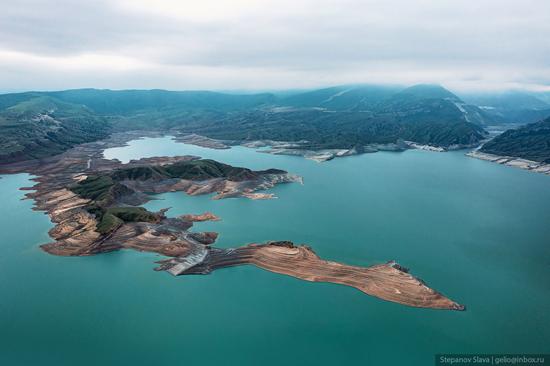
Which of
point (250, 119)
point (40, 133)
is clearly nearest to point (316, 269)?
point (40, 133)

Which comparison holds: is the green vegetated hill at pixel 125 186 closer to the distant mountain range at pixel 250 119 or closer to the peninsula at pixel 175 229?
the peninsula at pixel 175 229

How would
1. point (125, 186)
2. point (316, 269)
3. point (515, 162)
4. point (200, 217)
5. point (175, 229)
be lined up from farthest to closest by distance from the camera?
1. point (515, 162)
2. point (125, 186)
3. point (200, 217)
4. point (175, 229)
5. point (316, 269)

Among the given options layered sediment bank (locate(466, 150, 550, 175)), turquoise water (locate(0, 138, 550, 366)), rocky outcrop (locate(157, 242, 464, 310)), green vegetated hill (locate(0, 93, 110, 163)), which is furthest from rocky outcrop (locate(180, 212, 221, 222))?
layered sediment bank (locate(466, 150, 550, 175))

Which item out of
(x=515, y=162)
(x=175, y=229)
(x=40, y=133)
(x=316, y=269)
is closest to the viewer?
(x=316, y=269)

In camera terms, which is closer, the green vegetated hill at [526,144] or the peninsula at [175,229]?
the peninsula at [175,229]

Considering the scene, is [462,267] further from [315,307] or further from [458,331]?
[315,307]

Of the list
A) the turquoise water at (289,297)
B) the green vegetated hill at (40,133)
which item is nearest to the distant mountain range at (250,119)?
the green vegetated hill at (40,133)

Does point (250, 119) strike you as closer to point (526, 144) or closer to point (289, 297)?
point (526, 144)
